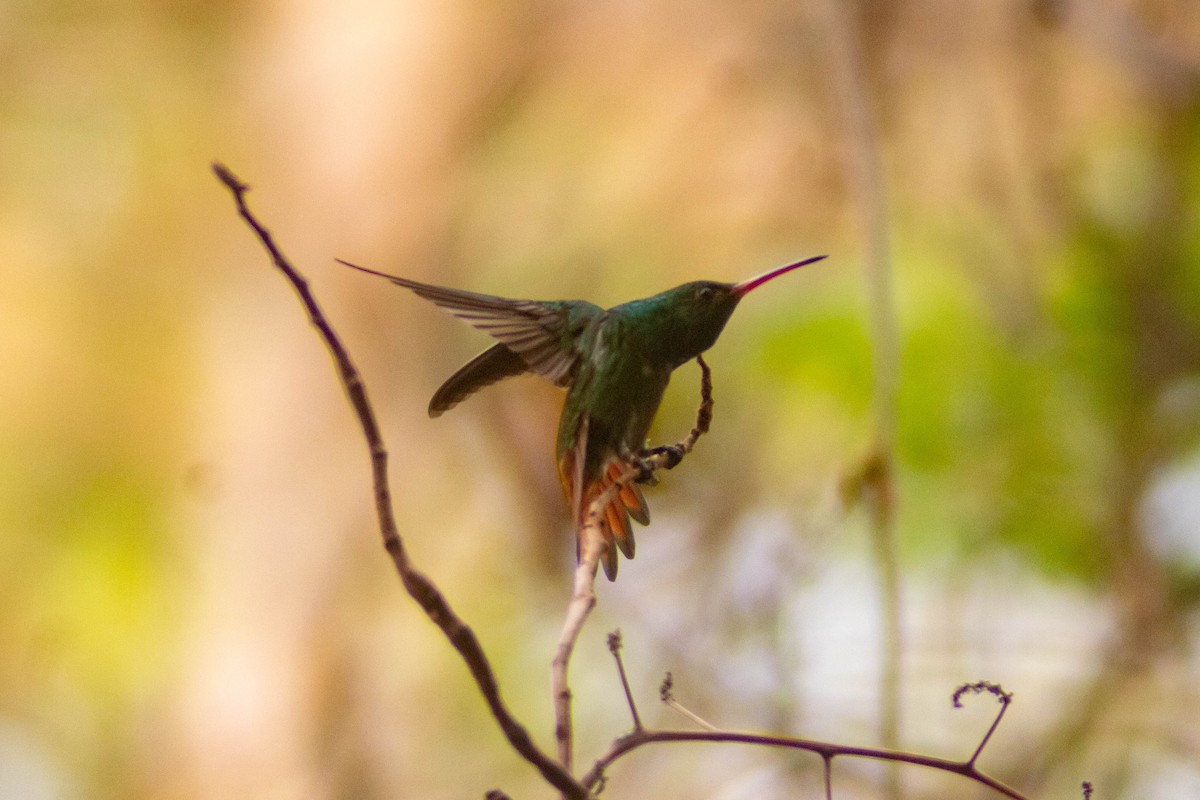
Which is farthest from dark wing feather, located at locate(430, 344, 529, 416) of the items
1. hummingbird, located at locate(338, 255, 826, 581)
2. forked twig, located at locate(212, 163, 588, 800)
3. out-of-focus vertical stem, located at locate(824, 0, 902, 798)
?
out-of-focus vertical stem, located at locate(824, 0, 902, 798)

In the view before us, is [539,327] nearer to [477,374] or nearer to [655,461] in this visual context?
[477,374]

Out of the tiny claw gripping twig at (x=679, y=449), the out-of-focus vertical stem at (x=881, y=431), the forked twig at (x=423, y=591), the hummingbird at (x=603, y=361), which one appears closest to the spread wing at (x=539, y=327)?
the hummingbird at (x=603, y=361)

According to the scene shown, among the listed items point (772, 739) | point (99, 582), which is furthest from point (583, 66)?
point (772, 739)

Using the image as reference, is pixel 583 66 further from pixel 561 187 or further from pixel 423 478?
pixel 423 478

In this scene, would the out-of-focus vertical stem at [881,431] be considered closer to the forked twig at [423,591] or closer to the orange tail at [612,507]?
the orange tail at [612,507]

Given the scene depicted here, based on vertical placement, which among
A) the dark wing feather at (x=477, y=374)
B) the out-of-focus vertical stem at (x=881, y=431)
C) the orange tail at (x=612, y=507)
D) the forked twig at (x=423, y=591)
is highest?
the out-of-focus vertical stem at (x=881, y=431)

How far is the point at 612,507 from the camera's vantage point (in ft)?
2.51

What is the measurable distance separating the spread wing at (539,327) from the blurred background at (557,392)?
21.0 inches

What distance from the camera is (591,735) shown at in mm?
1477

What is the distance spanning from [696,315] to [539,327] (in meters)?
0.13

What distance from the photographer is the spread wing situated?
2.63 ft

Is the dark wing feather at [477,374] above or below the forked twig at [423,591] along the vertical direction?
above

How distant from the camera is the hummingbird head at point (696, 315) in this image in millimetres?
777

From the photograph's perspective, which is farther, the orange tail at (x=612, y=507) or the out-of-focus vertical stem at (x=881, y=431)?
the out-of-focus vertical stem at (x=881, y=431)
